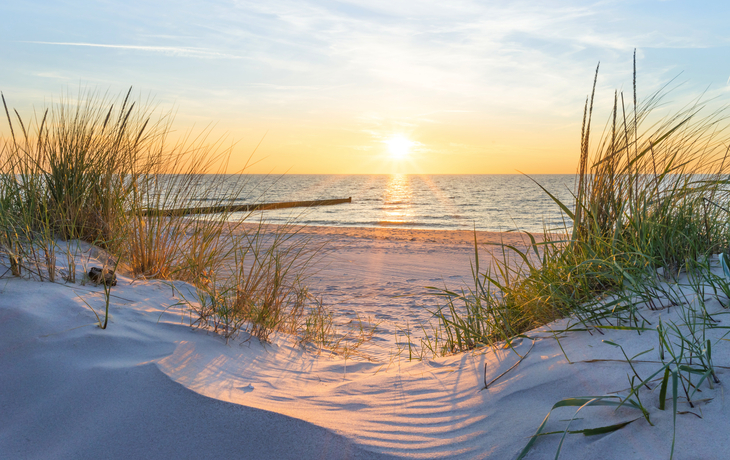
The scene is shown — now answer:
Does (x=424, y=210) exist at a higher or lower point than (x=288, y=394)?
higher

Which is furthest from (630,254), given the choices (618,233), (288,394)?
(288,394)

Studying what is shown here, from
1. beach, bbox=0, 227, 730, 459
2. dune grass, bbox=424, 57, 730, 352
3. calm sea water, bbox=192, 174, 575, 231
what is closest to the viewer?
beach, bbox=0, 227, 730, 459

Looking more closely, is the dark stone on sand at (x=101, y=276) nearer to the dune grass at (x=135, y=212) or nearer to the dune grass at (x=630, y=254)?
the dune grass at (x=135, y=212)

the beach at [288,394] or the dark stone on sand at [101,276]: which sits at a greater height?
the dark stone on sand at [101,276]

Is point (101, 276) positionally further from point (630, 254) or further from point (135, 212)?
point (630, 254)

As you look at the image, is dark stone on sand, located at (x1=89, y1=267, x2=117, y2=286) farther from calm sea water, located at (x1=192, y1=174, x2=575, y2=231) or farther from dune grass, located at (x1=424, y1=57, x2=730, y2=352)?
dune grass, located at (x1=424, y1=57, x2=730, y2=352)

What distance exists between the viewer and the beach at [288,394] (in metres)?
1.25

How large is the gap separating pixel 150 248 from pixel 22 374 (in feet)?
5.37

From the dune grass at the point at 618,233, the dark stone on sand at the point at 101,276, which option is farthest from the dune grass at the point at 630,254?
the dark stone on sand at the point at 101,276

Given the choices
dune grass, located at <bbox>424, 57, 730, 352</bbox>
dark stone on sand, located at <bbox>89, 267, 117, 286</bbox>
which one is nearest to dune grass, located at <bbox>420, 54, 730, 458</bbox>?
dune grass, located at <bbox>424, 57, 730, 352</bbox>

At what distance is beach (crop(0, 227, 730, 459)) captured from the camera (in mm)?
1251

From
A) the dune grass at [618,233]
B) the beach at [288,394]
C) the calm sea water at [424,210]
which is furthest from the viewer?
the calm sea water at [424,210]

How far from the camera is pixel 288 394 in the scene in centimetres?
174

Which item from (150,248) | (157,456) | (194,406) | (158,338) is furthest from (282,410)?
(150,248)
